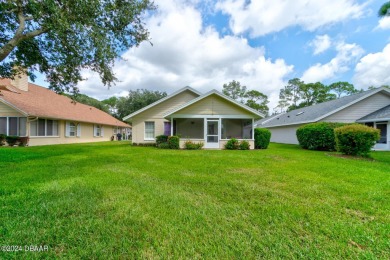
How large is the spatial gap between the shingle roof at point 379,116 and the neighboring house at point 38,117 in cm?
2299

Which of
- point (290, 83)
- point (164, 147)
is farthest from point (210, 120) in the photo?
point (290, 83)

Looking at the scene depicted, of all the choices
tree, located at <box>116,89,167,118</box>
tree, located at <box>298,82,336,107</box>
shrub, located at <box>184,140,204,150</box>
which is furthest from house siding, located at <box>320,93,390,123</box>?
tree, located at <box>298,82,336,107</box>

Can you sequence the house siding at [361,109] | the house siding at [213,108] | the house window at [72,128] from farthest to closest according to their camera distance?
the house window at [72,128] < the house siding at [361,109] < the house siding at [213,108]

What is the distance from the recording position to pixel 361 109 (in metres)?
15.9

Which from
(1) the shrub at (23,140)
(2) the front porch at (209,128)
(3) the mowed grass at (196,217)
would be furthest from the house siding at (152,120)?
(3) the mowed grass at (196,217)

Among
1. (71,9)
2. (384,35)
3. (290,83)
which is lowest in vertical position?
(71,9)

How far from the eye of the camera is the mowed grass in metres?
2.24

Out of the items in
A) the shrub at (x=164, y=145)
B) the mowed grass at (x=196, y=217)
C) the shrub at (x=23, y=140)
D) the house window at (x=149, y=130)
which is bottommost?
the mowed grass at (x=196, y=217)

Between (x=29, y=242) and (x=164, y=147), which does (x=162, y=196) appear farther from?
(x=164, y=147)

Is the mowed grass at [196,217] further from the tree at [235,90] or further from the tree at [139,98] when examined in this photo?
the tree at [235,90]

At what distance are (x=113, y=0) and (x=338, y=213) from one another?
40.3 ft

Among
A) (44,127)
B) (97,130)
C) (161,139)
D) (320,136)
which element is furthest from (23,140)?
(320,136)

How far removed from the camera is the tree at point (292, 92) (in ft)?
169

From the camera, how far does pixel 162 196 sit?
3.94m
